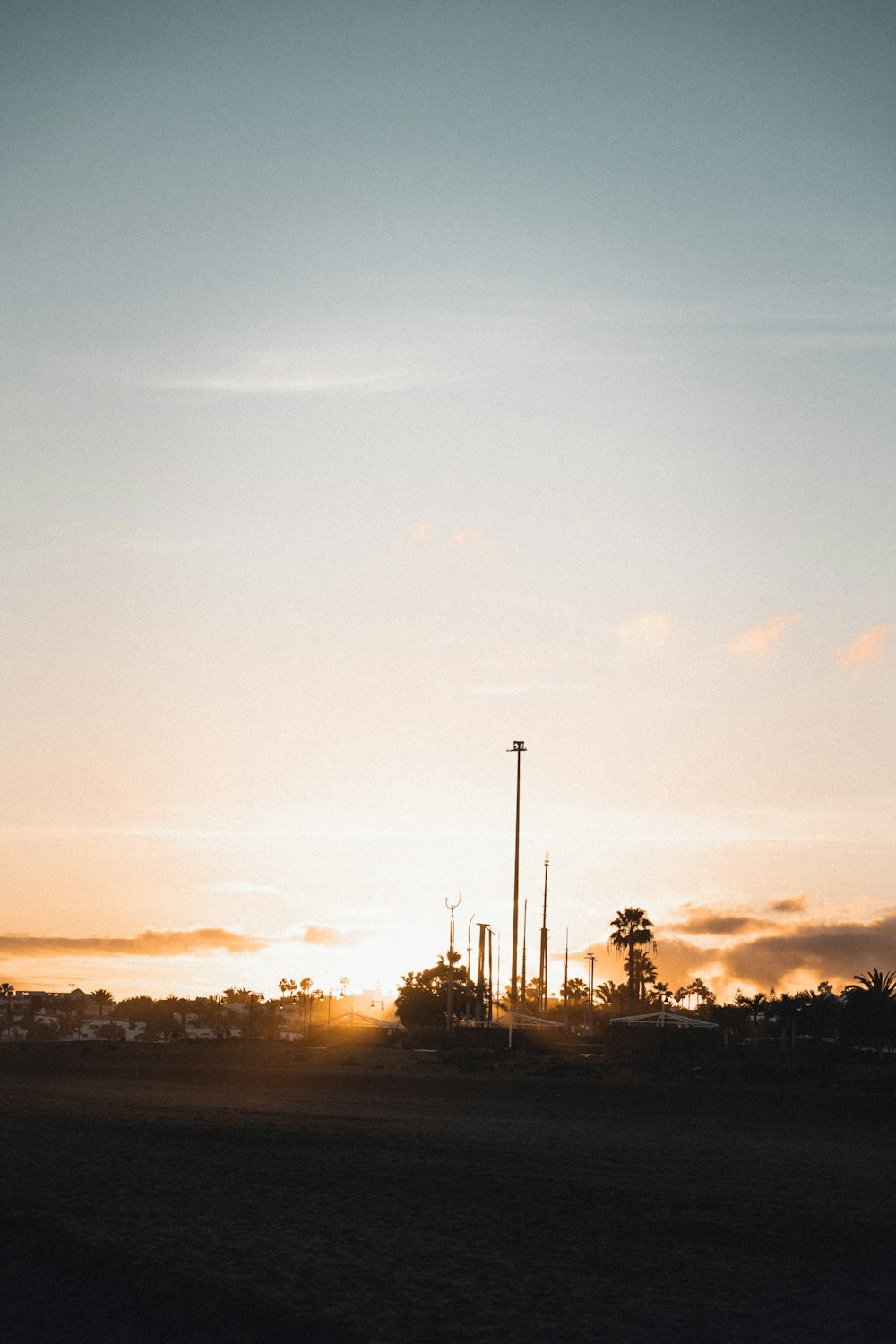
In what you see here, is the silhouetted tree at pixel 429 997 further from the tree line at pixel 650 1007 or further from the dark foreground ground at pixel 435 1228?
the dark foreground ground at pixel 435 1228

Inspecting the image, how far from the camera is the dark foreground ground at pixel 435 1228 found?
1246 centimetres

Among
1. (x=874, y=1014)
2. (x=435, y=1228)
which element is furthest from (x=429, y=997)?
(x=435, y=1228)

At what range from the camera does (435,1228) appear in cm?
1658

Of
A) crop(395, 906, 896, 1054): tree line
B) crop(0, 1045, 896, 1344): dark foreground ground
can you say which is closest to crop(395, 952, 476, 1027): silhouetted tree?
crop(395, 906, 896, 1054): tree line

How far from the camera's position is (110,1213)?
16641 mm

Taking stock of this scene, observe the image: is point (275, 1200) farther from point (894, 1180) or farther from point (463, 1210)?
point (894, 1180)

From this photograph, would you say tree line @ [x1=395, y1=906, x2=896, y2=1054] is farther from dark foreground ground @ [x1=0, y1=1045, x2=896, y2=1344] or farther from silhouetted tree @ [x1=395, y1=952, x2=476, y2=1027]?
dark foreground ground @ [x1=0, y1=1045, x2=896, y2=1344]

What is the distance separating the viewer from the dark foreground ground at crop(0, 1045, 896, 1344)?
12.5 metres

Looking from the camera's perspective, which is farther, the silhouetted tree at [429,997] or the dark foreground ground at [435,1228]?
the silhouetted tree at [429,997]

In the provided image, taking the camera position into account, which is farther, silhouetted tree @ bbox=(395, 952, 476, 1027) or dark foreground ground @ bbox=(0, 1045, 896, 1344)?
silhouetted tree @ bbox=(395, 952, 476, 1027)

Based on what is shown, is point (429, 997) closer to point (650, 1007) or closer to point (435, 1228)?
point (650, 1007)

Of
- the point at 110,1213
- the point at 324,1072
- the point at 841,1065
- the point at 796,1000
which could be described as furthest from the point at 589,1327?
the point at 796,1000

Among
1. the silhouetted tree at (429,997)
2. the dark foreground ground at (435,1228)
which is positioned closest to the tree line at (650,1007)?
the silhouetted tree at (429,997)

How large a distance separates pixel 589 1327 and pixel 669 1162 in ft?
42.2
